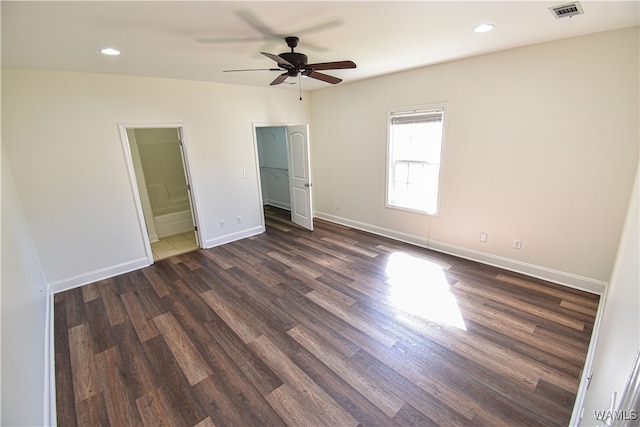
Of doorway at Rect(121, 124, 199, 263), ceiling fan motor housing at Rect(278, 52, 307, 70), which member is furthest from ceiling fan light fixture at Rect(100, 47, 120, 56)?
doorway at Rect(121, 124, 199, 263)

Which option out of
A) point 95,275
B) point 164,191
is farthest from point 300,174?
point 95,275

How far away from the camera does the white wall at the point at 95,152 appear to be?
3170mm

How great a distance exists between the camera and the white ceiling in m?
1.95

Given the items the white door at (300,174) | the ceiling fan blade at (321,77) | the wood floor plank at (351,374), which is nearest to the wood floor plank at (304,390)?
the wood floor plank at (351,374)

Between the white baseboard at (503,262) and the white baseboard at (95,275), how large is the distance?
3.74 m

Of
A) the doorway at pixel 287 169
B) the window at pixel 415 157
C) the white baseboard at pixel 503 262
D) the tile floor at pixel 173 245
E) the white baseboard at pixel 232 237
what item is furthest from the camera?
the doorway at pixel 287 169

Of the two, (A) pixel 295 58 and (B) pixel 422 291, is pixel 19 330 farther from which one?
(B) pixel 422 291

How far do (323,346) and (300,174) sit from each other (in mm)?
3618

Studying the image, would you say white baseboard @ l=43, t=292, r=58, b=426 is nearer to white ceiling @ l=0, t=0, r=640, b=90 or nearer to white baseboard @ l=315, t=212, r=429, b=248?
white ceiling @ l=0, t=0, r=640, b=90

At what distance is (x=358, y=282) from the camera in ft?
11.5

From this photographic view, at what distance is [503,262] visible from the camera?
12.1 feet

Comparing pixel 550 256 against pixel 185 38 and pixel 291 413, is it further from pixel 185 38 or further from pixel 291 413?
pixel 185 38

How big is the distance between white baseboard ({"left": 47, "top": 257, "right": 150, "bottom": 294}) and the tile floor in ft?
1.05

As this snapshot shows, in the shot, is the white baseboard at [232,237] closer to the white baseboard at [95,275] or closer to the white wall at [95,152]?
the white wall at [95,152]
